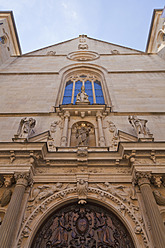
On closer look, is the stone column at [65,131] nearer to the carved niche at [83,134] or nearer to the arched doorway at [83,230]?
the carved niche at [83,134]

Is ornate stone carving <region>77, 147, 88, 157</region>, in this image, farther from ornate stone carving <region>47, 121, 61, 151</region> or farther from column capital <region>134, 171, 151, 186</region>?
column capital <region>134, 171, 151, 186</region>

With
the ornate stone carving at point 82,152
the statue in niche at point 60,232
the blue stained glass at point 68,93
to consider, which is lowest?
the statue in niche at point 60,232

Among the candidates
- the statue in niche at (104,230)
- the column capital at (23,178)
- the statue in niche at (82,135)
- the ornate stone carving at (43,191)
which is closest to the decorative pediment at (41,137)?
the statue in niche at (82,135)

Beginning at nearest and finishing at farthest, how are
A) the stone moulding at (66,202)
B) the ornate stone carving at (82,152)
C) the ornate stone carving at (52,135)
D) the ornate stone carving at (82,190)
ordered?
the stone moulding at (66,202), the ornate stone carving at (82,190), the ornate stone carving at (82,152), the ornate stone carving at (52,135)

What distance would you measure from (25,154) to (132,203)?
12.3 ft

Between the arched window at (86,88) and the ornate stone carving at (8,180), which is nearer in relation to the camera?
the ornate stone carving at (8,180)

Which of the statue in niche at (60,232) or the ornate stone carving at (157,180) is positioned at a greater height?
the ornate stone carving at (157,180)

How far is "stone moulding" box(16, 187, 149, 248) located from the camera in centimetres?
486

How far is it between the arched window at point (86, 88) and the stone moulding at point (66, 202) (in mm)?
6303

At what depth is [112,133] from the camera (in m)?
8.12

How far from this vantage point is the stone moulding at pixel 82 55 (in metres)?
16.0

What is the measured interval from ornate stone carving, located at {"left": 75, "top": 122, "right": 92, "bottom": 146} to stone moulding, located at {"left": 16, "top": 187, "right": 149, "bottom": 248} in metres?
2.04

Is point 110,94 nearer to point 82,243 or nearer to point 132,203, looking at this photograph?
point 132,203

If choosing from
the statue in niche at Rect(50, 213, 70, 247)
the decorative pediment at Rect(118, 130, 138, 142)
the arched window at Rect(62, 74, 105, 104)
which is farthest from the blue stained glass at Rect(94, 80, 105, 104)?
the statue in niche at Rect(50, 213, 70, 247)
